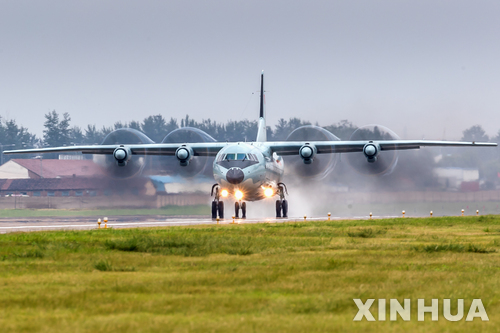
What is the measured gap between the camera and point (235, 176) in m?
36.8

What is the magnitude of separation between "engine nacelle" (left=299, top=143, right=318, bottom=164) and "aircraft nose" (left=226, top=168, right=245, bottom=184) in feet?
17.2

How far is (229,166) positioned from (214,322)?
2970cm

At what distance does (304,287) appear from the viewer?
1054 cm

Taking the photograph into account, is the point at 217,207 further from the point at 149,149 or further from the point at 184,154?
the point at 149,149

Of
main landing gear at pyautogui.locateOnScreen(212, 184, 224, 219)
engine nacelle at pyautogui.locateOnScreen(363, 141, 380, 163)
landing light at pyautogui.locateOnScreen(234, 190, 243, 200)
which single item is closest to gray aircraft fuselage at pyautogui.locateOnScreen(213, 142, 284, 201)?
landing light at pyautogui.locateOnScreen(234, 190, 243, 200)

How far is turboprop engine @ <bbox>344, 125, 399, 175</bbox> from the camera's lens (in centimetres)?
4091

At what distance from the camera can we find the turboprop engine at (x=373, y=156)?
40906mm

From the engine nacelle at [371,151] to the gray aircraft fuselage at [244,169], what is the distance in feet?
18.9

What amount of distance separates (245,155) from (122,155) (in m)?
→ 8.11

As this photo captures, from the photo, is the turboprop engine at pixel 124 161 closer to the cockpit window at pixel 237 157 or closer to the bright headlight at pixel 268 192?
the cockpit window at pixel 237 157

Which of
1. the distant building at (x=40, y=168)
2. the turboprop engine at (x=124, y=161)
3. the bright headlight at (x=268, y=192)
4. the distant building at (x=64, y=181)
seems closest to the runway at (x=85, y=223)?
the bright headlight at (x=268, y=192)

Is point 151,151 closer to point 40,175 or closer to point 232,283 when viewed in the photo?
point 232,283

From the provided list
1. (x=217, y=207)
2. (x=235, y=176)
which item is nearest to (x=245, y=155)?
(x=235, y=176)

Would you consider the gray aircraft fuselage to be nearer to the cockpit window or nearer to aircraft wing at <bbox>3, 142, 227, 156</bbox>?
the cockpit window
